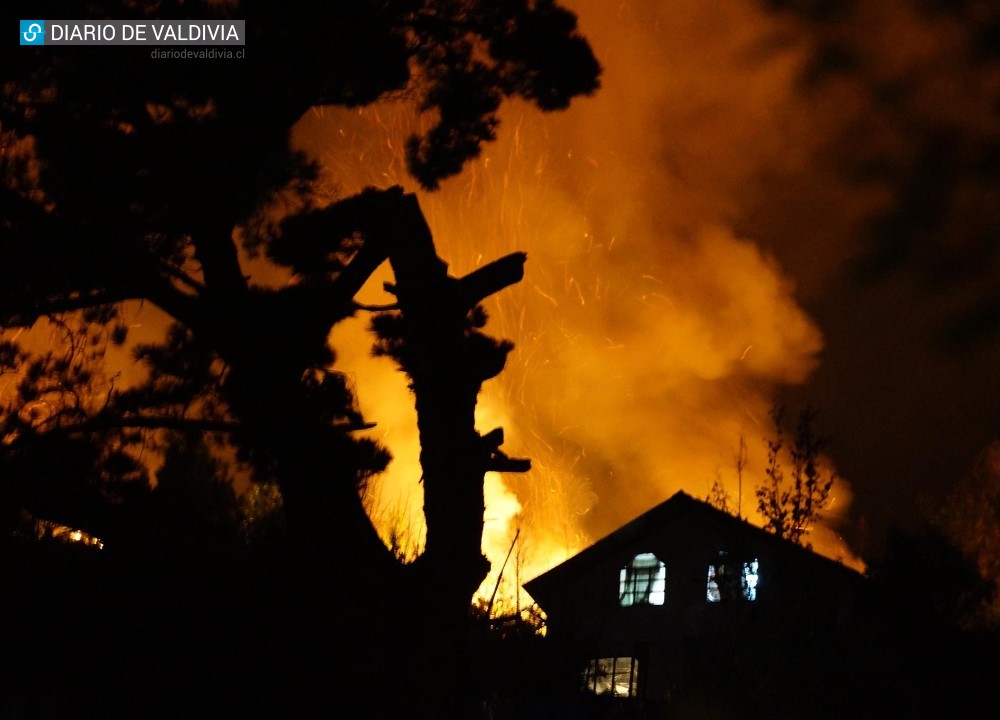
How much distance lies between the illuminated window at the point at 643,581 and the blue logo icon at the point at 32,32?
16.4m

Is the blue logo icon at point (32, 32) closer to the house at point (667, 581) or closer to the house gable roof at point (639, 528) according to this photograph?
the house at point (667, 581)

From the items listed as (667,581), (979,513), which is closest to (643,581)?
(667,581)

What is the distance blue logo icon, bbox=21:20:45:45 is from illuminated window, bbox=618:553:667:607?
1642cm

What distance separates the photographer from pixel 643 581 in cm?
2195

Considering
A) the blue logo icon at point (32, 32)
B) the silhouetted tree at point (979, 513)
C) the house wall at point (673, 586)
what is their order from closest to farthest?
1. the blue logo icon at point (32, 32)
2. the house wall at point (673, 586)
3. the silhouetted tree at point (979, 513)

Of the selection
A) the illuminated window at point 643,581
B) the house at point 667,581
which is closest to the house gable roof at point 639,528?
the house at point 667,581

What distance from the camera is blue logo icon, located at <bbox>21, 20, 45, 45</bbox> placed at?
7.10 m

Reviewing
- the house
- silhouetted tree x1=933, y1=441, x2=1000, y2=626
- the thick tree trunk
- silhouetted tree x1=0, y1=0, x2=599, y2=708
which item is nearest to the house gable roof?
the house

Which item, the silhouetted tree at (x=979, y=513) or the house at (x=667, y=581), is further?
the silhouetted tree at (x=979, y=513)

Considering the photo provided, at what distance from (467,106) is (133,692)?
4.54 metres

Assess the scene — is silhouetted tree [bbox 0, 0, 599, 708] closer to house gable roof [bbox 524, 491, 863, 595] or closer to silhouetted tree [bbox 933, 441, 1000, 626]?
house gable roof [bbox 524, 491, 863, 595]

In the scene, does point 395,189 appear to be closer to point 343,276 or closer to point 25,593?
point 343,276

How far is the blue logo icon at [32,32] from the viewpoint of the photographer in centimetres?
→ 710

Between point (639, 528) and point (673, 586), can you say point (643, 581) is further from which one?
point (639, 528)
